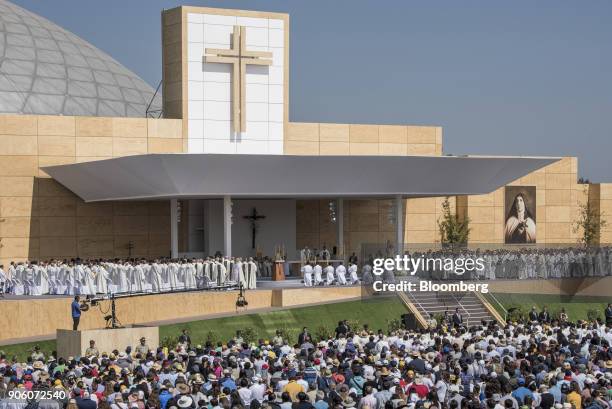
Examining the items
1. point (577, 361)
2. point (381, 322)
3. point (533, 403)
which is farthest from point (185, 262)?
point (533, 403)

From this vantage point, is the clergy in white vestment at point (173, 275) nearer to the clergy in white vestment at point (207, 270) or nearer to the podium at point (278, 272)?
the clergy in white vestment at point (207, 270)

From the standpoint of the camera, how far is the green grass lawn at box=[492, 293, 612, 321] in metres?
45.8

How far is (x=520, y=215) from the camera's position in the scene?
6025cm

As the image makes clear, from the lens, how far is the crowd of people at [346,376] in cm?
2156

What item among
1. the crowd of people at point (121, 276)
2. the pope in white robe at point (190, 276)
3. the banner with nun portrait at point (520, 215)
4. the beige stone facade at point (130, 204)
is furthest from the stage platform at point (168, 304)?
the banner with nun portrait at point (520, 215)

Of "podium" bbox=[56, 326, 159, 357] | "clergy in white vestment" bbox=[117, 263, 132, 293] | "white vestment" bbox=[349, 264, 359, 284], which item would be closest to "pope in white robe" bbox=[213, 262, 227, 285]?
"clergy in white vestment" bbox=[117, 263, 132, 293]

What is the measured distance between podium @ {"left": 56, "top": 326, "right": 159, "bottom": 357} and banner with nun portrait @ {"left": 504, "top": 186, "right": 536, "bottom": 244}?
28.9 meters

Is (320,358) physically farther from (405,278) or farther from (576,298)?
(576,298)

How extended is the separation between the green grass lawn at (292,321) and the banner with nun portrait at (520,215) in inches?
651

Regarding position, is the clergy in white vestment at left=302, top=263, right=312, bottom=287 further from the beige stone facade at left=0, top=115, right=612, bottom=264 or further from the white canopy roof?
the beige stone facade at left=0, top=115, right=612, bottom=264

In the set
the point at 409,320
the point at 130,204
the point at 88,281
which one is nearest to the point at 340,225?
the point at 130,204

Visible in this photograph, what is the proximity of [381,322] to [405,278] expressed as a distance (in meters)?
4.21

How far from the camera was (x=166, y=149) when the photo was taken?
2007 inches

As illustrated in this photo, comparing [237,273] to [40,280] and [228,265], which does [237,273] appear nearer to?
[228,265]
